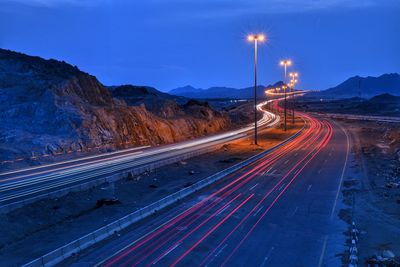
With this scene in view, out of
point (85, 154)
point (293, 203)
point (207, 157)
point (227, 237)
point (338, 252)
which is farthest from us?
point (207, 157)

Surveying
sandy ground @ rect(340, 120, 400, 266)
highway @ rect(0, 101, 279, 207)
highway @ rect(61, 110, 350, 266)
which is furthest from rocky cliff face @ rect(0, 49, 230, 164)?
sandy ground @ rect(340, 120, 400, 266)

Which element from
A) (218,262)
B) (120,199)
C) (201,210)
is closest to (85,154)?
(120,199)

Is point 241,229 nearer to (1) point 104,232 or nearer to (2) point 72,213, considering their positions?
(1) point 104,232

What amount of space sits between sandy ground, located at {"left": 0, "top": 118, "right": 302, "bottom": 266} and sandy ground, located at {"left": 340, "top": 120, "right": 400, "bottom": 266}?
12.8 metres

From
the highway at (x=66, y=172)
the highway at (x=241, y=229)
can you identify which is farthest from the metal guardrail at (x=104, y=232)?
the highway at (x=66, y=172)

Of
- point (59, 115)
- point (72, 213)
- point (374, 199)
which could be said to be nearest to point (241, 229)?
point (72, 213)

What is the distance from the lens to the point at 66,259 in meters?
19.5

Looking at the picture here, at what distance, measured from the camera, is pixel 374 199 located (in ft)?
101

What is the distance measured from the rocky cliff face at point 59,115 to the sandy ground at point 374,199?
27992mm

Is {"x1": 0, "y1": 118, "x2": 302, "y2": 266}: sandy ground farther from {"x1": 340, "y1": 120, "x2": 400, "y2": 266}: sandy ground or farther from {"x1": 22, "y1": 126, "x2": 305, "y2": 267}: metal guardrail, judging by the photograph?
{"x1": 340, "y1": 120, "x2": 400, "y2": 266}: sandy ground

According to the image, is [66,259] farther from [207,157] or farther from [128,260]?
[207,157]

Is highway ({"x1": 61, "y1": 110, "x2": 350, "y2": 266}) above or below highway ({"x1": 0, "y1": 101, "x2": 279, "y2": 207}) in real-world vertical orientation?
below

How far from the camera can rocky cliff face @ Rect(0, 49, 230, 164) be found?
1826 inches

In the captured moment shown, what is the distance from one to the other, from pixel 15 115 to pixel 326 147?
4006 centimetres
